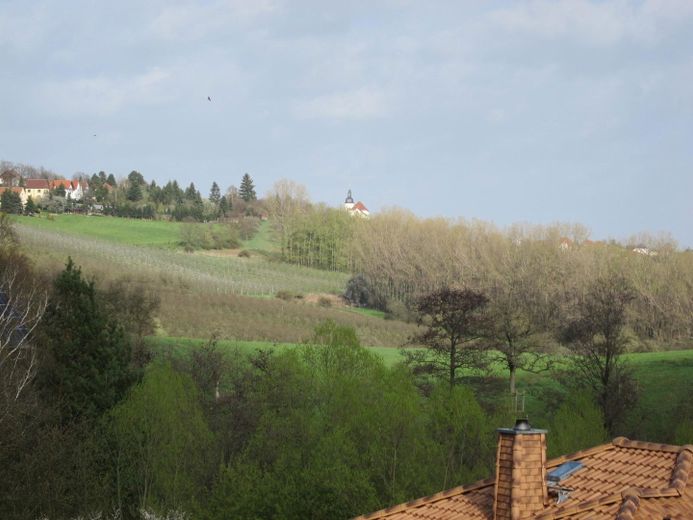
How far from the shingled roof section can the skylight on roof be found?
0.09 meters

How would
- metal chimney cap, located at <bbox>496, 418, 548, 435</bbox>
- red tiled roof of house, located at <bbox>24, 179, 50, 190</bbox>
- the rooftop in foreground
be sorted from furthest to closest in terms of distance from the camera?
red tiled roof of house, located at <bbox>24, 179, 50, 190</bbox>
metal chimney cap, located at <bbox>496, 418, 548, 435</bbox>
the rooftop in foreground

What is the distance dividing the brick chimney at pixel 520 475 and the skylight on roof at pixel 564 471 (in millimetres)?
373

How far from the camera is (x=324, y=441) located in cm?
3409

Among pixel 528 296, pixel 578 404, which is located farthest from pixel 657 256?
pixel 578 404

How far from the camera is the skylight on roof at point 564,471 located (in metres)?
14.9

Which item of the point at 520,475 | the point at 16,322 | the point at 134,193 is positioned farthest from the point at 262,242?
the point at 520,475

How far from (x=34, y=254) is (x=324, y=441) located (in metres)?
57.2

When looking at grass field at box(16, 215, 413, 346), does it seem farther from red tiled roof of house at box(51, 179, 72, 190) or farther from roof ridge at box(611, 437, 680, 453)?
roof ridge at box(611, 437, 680, 453)

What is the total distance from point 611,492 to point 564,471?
957 mm

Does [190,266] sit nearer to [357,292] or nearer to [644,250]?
[357,292]

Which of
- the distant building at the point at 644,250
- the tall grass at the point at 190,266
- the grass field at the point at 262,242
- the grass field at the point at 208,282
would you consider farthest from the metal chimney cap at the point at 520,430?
the grass field at the point at 262,242

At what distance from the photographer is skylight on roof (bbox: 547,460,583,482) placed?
14.9m

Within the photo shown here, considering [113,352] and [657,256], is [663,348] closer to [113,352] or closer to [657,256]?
[657,256]

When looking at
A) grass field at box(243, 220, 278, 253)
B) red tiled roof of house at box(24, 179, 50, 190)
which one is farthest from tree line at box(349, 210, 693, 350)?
red tiled roof of house at box(24, 179, 50, 190)
